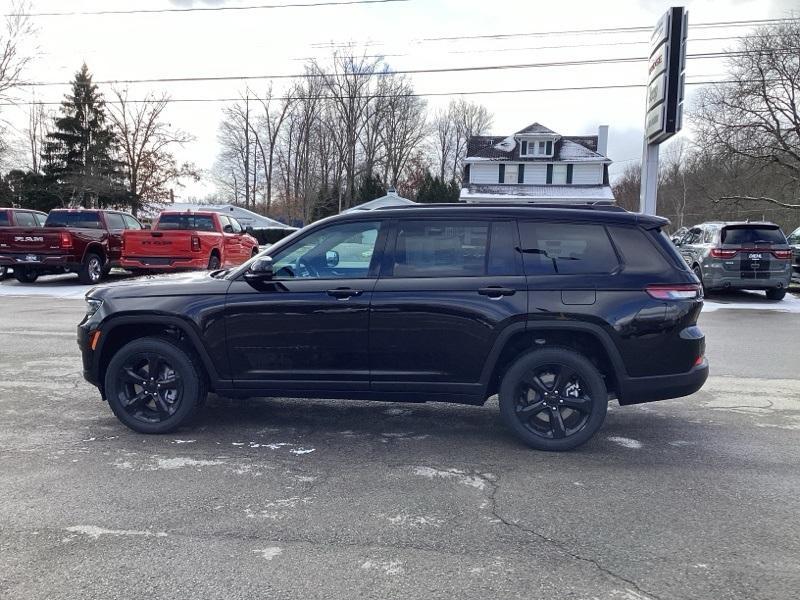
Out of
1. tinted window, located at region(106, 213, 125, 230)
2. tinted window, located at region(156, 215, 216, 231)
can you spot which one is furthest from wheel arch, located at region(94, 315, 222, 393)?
tinted window, located at region(106, 213, 125, 230)

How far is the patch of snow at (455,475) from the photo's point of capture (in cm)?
415

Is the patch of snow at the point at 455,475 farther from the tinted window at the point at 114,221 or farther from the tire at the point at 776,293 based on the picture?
the tinted window at the point at 114,221

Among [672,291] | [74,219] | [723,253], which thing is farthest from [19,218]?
[723,253]

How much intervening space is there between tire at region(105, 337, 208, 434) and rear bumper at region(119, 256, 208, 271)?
10.7m

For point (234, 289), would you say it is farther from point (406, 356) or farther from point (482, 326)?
point (482, 326)

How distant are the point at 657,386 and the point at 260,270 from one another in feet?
10.2

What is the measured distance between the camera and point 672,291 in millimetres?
4648

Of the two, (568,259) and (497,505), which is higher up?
(568,259)

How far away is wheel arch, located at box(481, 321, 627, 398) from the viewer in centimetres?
463

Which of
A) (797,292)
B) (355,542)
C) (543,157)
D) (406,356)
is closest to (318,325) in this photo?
(406,356)

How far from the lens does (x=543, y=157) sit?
49750mm

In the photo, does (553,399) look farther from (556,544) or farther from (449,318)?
(556,544)

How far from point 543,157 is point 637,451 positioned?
47536 mm

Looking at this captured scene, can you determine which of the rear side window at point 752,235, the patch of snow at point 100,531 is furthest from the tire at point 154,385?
the rear side window at point 752,235
